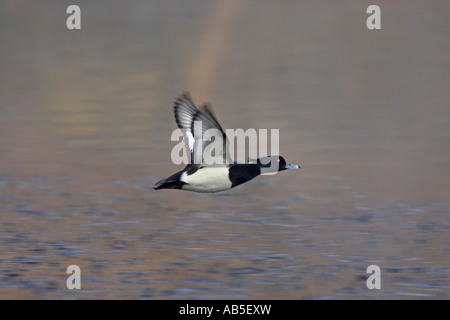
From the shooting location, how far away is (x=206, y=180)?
24.7ft

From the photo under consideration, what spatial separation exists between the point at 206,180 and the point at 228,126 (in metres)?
6.04

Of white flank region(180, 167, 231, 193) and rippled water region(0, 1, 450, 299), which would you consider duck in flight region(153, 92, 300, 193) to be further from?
rippled water region(0, 1, 450, 299)

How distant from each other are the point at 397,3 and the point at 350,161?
1066 centimetres

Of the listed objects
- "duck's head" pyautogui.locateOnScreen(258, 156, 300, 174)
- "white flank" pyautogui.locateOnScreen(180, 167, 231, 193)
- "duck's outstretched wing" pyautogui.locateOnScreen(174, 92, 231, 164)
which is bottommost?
"white flank" pyautogui.locateOnScreen(180, 167, 231, 193)

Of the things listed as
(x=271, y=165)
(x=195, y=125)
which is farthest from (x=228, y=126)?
(x=195, y=125)

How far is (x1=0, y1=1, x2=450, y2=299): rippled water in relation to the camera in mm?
7578

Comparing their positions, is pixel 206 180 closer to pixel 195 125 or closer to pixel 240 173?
pixel 240 173

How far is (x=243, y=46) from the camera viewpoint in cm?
1941

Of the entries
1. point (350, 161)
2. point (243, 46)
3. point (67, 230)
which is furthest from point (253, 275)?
point (243, 46)

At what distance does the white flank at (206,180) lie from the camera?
753cm

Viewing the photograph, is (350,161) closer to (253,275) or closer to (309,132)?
(309,132)

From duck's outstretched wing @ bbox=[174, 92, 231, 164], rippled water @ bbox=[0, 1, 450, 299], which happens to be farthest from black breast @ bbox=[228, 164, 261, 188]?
rippled water @ bbox=[0, 1, 450, 299]

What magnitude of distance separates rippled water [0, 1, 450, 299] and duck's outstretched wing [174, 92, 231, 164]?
90 centimetres

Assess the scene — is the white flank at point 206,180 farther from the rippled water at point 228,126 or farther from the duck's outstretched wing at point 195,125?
the rippled water at point 228,126
